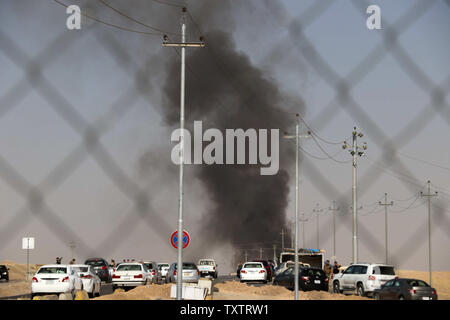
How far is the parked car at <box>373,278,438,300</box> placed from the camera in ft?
93.9

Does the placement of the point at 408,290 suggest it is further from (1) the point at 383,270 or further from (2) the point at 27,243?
(2) the point at 27,243

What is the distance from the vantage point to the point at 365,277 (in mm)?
36594

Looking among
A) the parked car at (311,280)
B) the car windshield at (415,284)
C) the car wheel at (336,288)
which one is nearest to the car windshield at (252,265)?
the parked car at (311,280)

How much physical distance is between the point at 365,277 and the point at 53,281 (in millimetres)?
16890

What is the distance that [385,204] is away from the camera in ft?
275

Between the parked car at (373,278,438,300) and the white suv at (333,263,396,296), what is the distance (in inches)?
204

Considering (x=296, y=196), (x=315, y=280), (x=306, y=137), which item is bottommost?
(x=315, y=280)

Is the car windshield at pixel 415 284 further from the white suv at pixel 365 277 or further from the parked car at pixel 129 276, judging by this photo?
the parked car at pixel 129 276

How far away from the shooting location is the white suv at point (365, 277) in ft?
118

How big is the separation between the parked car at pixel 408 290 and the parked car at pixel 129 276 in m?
14.2

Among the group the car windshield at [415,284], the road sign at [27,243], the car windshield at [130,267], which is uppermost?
the road sign at [27,243]
